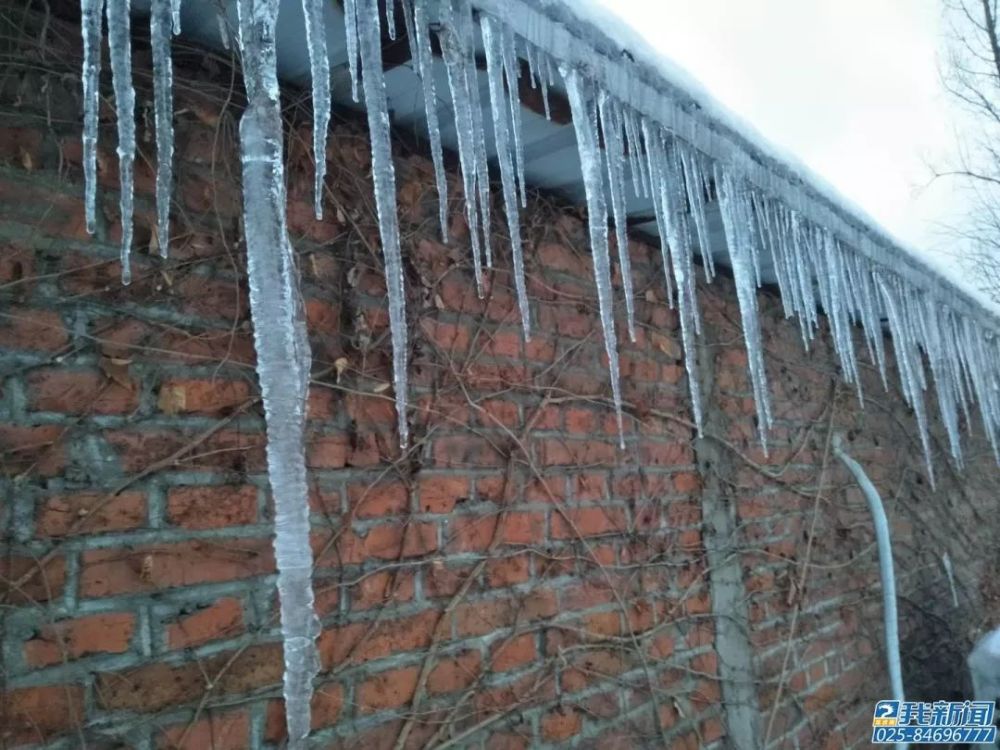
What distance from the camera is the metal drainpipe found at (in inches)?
119

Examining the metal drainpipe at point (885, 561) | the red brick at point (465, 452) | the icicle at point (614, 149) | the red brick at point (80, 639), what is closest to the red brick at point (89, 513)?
the red brick at point (80, 639)

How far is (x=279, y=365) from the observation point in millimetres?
1109

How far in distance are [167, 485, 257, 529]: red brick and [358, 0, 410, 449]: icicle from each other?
0.32 meters

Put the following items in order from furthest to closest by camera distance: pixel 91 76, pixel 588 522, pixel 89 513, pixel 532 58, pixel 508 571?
pixel 588 522
pixel 508 571
pixel 532 58
pixel 89 513
pixel 91 76

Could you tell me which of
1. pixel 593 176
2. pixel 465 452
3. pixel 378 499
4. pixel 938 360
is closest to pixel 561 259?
pixel 593 176

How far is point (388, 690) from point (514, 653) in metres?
0.34

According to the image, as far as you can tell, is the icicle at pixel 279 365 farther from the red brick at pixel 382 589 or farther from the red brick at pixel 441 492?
the red brick at pixel 441 492

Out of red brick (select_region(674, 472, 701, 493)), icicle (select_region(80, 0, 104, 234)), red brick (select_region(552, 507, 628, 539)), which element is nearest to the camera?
icicle (select_region(80, 0, 104, 234))

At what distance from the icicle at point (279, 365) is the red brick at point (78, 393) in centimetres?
25

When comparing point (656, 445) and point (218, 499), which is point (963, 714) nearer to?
point (656, 445)

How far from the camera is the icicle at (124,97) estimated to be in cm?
101

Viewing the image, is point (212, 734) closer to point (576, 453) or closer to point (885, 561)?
point (576, 453)

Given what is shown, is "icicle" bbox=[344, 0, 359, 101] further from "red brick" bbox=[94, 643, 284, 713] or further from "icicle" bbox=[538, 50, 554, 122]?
"red brick" bbox=[94, 643, 284, 713]

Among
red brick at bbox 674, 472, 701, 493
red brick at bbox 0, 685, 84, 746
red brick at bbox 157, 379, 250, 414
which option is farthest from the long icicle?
red brick at bbox 674, 472, 701, 493
